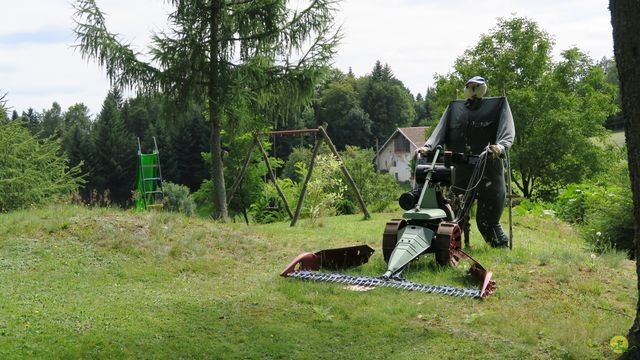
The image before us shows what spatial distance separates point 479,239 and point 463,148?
197 centimetres

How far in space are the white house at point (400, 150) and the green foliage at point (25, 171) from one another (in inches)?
2008

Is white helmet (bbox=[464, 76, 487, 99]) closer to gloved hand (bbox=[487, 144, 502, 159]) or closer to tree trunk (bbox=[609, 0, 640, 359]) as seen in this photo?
gloved hand (bbox=[487, 144, 502, 159])

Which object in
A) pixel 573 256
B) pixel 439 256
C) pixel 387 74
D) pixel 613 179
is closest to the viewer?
pixel 439 256

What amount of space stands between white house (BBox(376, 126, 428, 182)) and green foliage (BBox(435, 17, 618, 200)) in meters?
37.4

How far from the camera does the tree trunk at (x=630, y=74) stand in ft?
13.4

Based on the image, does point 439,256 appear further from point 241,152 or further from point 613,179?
point 241,152

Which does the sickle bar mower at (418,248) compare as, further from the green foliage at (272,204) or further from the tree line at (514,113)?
the green foliage at (272,204)

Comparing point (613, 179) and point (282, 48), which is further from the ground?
point (282, 48)

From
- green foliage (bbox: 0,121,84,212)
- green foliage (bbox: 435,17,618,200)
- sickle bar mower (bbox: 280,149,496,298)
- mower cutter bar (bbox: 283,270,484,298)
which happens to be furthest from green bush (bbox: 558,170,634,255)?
green foliage (bbox: 435,17,618,200)

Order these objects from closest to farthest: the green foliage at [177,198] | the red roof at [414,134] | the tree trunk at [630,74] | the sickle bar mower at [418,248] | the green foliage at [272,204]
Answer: the tree trunk at [630,74] < the sickle bar mower at [418,248] < the green foliage at [272,204] < the green foliage at [177,198] < the red roof at [414,134]

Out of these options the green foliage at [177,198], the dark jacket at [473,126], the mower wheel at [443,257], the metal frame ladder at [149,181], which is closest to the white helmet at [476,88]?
the dark jacket at [473,126]

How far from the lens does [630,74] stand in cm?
413

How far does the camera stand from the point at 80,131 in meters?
66.4

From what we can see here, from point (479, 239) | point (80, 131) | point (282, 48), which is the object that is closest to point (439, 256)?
point (479, 239)
